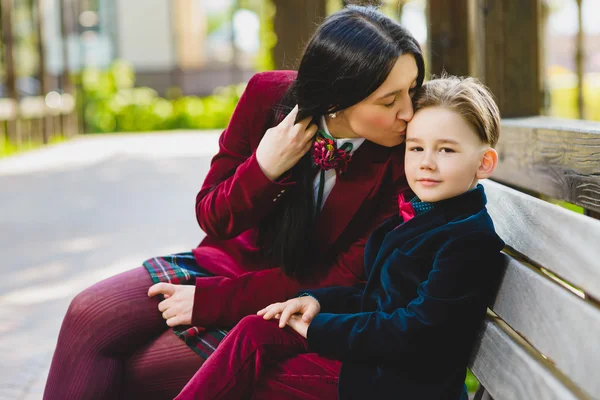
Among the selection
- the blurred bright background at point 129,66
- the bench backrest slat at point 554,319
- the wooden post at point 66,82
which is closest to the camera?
the bench backrest slat at point 554,319

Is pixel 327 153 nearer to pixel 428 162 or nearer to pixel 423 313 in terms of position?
pixel 428 162

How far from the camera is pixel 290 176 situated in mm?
2385

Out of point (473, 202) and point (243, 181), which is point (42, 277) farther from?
point (473, 202)

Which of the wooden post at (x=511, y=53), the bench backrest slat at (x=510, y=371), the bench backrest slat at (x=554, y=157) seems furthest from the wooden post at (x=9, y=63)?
Result: the bench backrest slat at (x=510, y=371)

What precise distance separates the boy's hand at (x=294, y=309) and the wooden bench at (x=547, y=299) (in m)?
0.41

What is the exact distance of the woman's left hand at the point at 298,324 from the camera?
82.7 inches

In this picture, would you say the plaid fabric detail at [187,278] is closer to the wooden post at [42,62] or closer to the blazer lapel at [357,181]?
the blazer lapel at [357,181]

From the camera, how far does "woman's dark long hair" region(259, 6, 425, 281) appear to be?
216 centimetres

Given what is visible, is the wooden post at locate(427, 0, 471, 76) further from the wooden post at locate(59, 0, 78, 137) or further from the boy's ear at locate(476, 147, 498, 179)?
the wooden post at locate(59, 0, 78, 137)

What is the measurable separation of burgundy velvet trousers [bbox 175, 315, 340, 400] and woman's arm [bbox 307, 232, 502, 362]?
9cm

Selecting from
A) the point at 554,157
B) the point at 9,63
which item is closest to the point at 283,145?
the point at 554,157

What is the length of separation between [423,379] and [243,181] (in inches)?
29.6

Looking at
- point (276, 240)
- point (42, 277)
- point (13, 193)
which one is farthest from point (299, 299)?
point (13, 193)

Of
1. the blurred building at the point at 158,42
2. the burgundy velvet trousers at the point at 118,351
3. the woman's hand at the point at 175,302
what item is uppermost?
the blurred building at the point at 158,42
